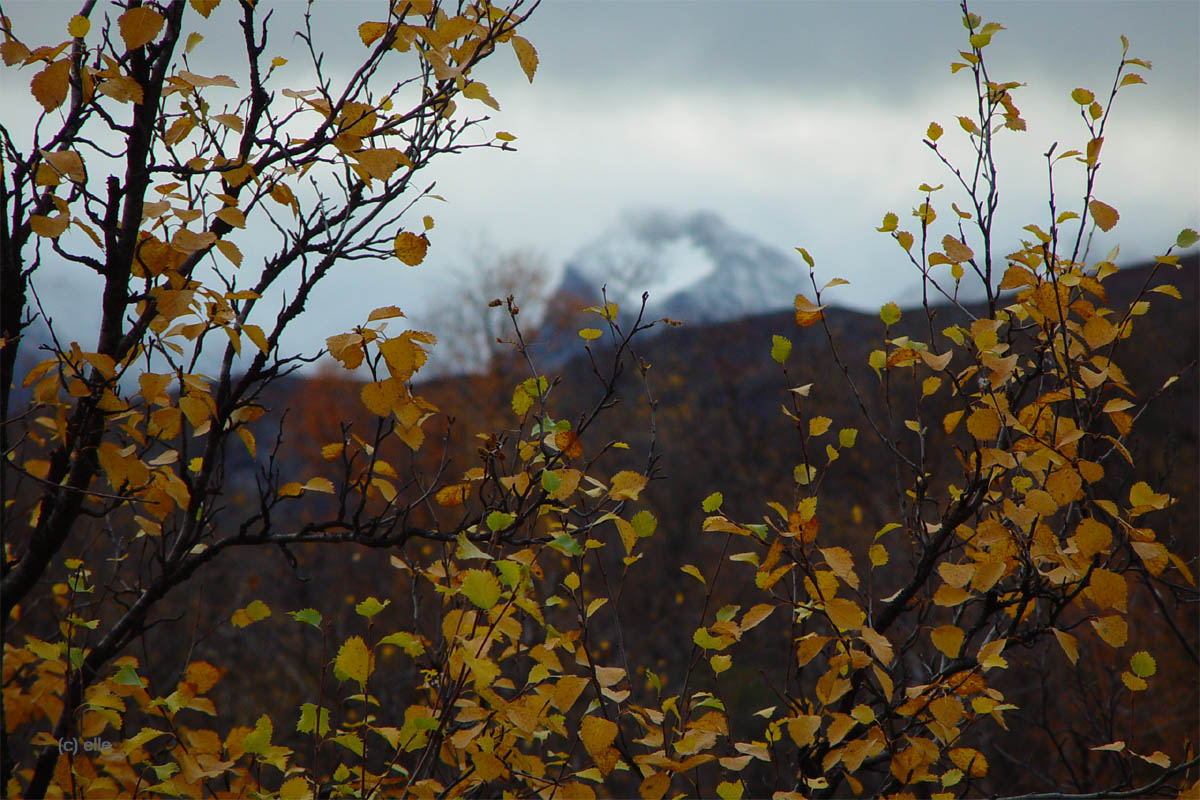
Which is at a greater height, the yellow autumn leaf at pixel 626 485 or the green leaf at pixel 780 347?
the green leaf at pixel 780 347

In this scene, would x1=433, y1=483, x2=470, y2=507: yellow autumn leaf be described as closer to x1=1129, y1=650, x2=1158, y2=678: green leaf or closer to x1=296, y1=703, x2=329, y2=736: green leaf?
x1=296, y1=703, x2=329, y2=736: green leaf

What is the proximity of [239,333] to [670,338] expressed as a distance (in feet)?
57.5

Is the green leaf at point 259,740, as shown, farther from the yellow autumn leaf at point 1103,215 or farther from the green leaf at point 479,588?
the yellow autumn leaf at point 1103,215

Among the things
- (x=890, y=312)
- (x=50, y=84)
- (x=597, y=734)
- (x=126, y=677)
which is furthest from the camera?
(x=890, y=312)

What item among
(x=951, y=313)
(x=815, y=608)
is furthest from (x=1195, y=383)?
(x=815, y=608)

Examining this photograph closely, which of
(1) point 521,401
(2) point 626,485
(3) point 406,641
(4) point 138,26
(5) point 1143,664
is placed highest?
(4) point 138,26

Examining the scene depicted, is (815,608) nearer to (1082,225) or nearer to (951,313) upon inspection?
(1082,225)

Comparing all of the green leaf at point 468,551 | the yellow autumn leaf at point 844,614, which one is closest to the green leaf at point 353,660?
the green leaf at point 468,551

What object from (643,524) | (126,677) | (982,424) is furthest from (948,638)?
(126,677)

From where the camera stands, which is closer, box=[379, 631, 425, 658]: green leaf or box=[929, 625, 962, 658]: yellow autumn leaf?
box=[929, 625, 962, 658]: yellow autumn leaf

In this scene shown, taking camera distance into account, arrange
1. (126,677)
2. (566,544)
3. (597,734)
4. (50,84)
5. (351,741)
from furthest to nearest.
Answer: (351,741) < (126,677) < (597,734) < (566,544) < (50,84)

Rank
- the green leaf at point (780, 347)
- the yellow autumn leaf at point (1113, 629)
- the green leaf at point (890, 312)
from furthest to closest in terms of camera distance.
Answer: the green leaf at point (890, 312)
the green leaf at point (780, 347)
the yellow autumn leaf at point (1113, 629)

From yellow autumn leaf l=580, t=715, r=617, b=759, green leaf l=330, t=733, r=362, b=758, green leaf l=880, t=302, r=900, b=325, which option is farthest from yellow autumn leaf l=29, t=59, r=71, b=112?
green leaf l=880, t=302, r=900, b=325

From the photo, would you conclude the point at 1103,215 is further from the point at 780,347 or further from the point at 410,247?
the point at 410,247
